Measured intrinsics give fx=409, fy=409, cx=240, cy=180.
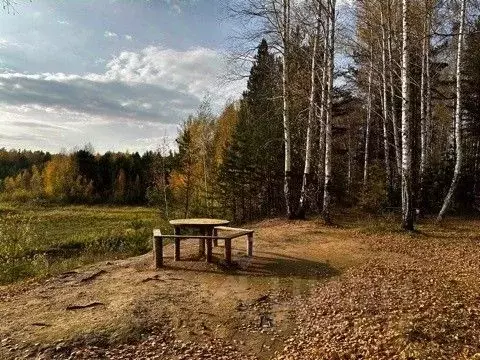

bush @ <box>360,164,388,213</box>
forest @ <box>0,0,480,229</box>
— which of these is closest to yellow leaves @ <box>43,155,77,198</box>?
forest @ <box>0,0,480,229</box>

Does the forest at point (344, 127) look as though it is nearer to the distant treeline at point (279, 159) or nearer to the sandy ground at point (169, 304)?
the distant treeline at point (279, 159)

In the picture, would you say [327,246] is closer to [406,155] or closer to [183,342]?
[406,155]

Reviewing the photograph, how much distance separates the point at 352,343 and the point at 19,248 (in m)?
9.58

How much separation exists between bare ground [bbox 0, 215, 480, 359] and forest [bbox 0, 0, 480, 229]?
430 centimetres

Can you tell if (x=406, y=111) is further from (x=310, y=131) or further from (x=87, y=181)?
(x=87, y=181)

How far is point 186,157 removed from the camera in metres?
27.9

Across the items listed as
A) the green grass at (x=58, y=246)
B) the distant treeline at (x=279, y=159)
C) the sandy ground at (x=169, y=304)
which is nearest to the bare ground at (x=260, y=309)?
the sandy ground at (x=169, y=304)

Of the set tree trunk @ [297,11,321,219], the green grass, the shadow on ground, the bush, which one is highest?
tree trunk @ [297,11,321,219]

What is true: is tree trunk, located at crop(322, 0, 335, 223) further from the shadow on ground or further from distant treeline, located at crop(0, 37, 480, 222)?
the shadow on ground

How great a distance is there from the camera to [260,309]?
6.24m

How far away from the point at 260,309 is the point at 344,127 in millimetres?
22629

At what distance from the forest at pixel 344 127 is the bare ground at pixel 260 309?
4.30 m

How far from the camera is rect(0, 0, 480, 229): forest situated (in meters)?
14.4

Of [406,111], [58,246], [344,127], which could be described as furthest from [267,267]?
[344,127]
